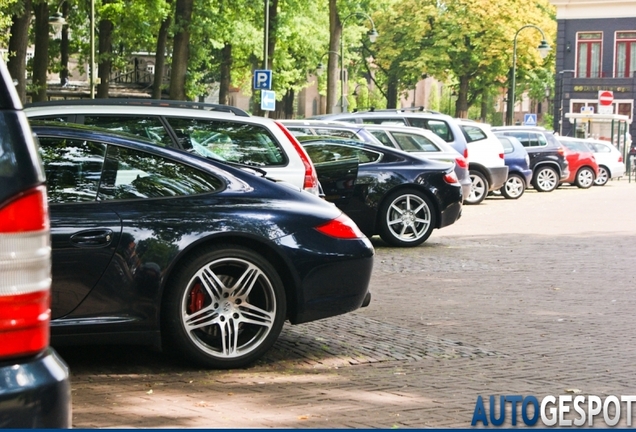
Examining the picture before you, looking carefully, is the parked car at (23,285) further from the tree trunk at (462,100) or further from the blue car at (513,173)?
the tree trunk at (462,100)

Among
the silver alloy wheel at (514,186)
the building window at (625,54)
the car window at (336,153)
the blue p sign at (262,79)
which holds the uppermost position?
the building window at (625,54)

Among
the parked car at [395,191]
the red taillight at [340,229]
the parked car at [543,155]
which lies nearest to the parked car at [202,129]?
the red taillight at [340,229]

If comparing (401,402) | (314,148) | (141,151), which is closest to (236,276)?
(141,151)

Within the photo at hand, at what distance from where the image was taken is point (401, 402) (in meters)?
5.95

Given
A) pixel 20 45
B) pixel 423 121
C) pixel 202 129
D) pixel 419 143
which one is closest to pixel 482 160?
pixel 423 121

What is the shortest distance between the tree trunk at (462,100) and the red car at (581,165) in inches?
1089

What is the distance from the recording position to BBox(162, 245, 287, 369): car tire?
6629mm

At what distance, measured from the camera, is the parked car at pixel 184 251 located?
253 inches

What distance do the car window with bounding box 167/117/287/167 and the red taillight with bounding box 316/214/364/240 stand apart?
2.82 metres

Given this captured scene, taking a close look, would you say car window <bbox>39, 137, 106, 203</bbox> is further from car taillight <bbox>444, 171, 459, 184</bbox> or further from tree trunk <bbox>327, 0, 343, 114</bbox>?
tree trunk <bbox>327, 0, 343, 114</bbox>

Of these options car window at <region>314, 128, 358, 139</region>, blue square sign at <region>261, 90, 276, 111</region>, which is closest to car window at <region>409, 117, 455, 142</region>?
car window at <region>314, 128, 358, 139</region>

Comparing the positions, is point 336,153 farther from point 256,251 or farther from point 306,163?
point 256,251

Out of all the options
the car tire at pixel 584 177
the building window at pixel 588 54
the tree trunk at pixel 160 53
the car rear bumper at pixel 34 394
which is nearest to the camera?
the car rear bumper at pixel 34 394

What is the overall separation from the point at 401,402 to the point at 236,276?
1341 mm
